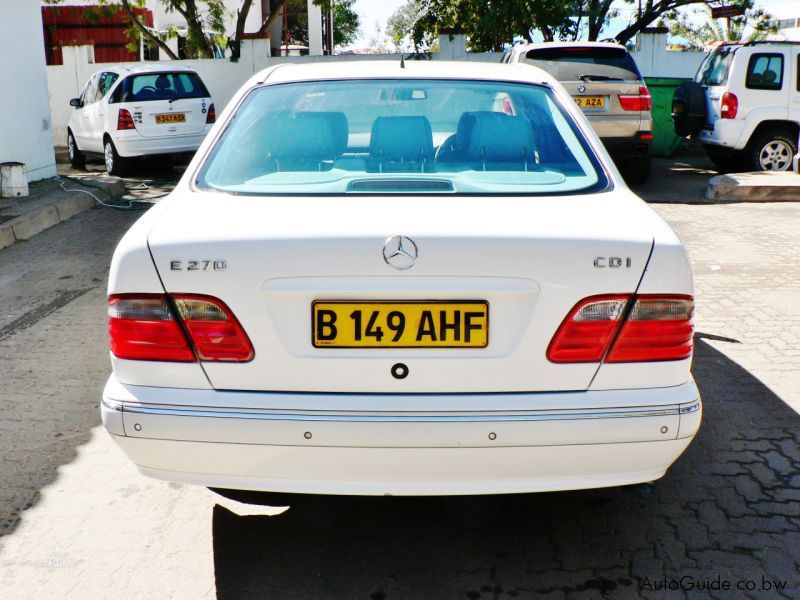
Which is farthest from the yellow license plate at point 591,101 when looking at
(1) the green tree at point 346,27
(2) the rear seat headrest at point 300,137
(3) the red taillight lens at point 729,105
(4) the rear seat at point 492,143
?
(1) the green tree at point 346,27

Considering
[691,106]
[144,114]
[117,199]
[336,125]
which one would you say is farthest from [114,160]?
[336,125]

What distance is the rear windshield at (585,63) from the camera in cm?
1229

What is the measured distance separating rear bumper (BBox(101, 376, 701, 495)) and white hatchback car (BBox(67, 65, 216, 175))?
11.8 metres

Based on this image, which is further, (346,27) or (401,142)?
(346,27)

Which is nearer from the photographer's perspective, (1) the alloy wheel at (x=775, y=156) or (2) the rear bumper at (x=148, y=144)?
(1) the alloy wheel at (x=775, y=156)

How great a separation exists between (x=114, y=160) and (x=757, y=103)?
927 cm

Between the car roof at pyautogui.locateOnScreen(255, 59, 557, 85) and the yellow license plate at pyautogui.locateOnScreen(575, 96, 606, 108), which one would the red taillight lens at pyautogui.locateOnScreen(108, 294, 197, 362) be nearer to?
the car roof at pyautogui.locateOnScreen(255, 59, 557, 85)

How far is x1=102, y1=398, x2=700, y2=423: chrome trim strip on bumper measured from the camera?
260 cm

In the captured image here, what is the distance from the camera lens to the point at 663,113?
1611 centimetres

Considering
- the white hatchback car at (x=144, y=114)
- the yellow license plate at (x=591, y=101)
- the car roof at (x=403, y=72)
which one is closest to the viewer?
the car roof at (x=403, y=72)

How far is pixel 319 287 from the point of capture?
8.52 ft

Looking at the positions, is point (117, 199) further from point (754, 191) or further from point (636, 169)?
point (754, 191)

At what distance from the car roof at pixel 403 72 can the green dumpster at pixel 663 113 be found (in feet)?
41.3

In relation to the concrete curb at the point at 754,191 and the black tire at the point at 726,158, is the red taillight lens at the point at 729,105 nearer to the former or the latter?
the black tire at the point at 726,158
